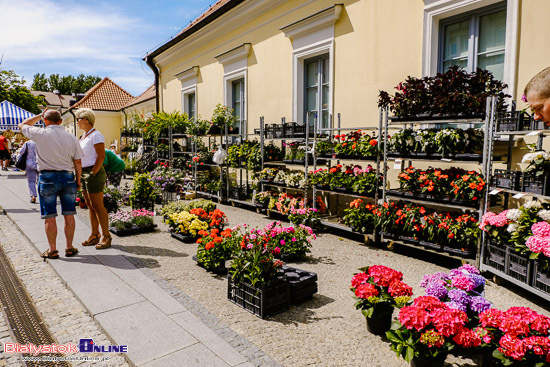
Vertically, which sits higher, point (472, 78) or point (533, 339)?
point (472, 78)

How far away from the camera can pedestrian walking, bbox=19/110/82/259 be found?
199 inches

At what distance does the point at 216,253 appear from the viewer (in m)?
5.09

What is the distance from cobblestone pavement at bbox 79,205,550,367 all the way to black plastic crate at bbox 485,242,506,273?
0.27 meters

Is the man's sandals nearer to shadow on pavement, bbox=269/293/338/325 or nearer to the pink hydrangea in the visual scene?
shadow on pavement, bbox=269/293/338/325

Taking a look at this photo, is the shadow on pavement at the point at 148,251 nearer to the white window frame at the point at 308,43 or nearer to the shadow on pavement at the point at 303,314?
the shadow on pavement at the point at 303,314

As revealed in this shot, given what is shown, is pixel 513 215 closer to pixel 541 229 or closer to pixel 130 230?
pixel 541 229

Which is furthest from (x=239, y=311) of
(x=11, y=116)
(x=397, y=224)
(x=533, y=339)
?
(x=11, y=116)

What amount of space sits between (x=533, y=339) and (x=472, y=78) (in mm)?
3600

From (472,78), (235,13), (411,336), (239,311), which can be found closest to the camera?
(411,336)

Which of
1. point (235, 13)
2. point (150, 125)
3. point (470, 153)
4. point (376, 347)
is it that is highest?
point (235, 13)

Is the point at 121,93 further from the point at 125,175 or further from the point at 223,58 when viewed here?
the point at 223,58

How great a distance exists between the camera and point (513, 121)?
15.1ft

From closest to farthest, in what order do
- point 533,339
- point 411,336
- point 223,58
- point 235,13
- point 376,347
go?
point 533,339 < point 411,336 < point 376,347 < point 235,13 < point 223,58

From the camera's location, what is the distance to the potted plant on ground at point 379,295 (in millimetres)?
3363
